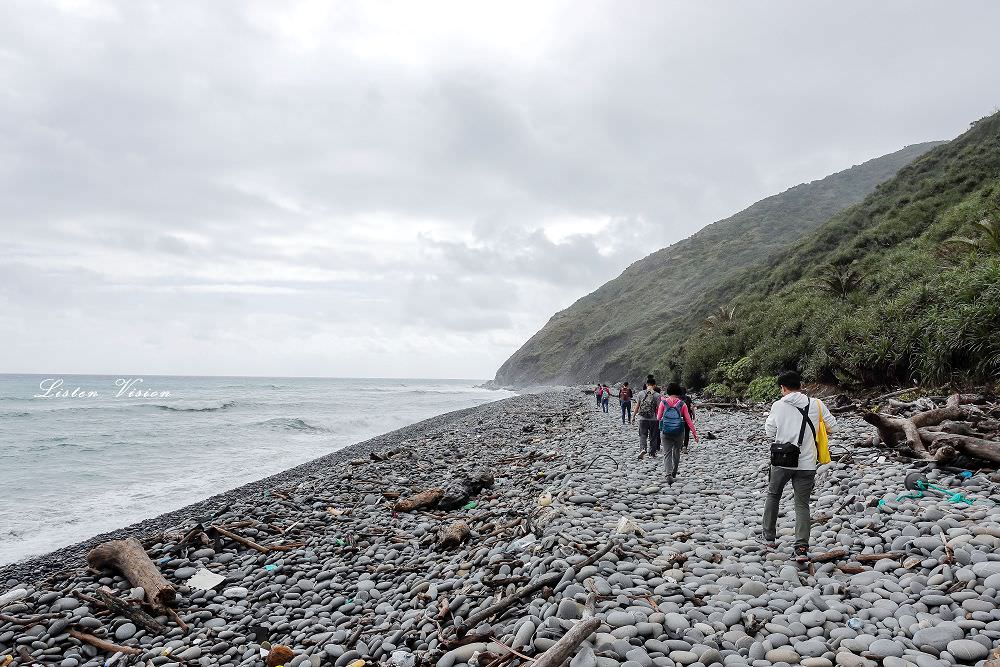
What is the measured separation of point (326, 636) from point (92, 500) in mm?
11898

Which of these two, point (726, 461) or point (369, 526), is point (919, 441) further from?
point (369, 526)

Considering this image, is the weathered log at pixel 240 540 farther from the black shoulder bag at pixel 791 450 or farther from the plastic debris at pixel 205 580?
the black shoulder bag at pixel 791 450

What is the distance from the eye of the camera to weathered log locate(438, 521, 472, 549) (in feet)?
22.3

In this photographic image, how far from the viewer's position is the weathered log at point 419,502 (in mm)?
8969

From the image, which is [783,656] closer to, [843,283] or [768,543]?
[768,543]

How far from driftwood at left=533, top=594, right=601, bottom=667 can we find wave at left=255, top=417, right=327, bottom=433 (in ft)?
88.9

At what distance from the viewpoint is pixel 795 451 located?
17.9 ft

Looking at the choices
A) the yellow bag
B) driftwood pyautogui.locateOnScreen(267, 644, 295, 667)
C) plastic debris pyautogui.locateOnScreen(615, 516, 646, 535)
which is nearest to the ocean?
driftwood pyautogui.locateOnScreen(267, 644, 295, 667)

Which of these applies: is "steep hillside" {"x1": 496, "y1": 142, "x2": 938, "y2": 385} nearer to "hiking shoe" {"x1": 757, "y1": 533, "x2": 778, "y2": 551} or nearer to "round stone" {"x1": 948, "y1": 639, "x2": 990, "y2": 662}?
"hiking shoe" {"x1": 757, "y1": 533, "x2": 778, "y2": 551}

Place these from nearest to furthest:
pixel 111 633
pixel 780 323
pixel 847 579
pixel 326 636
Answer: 1. pixel 847 579
2. pixel 326 636
3. pixel 111 633
4. pixel 780 323

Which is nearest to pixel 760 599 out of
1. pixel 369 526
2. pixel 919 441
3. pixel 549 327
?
pixel 919 441

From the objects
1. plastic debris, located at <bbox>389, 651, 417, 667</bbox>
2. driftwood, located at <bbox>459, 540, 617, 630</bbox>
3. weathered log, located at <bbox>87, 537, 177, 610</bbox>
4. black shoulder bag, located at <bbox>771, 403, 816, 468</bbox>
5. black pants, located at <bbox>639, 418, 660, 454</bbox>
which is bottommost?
weathered log, located at <bbox>87, 537, 177, 610</bbox>

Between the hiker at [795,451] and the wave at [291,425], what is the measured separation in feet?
86.4

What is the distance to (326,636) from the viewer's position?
4887mm
